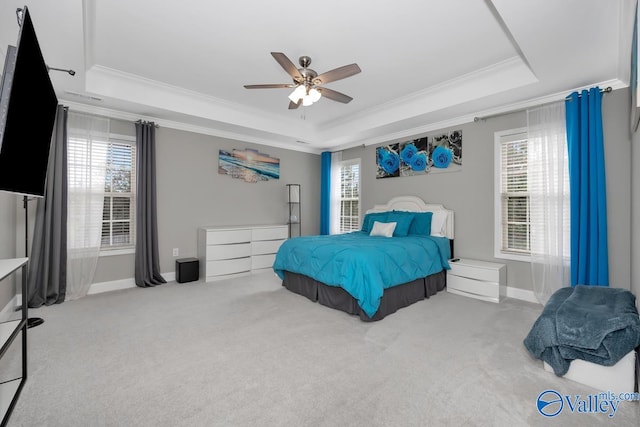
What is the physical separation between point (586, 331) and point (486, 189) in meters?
2.47

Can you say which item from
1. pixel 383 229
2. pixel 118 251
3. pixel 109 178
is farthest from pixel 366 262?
pixel 109 178

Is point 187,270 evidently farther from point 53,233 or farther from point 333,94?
point 333,94

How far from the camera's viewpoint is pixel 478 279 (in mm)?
3562

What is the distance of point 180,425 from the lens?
4.83 feet

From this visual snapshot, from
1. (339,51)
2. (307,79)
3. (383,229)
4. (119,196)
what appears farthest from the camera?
(383,229)

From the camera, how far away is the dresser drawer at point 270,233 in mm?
4898

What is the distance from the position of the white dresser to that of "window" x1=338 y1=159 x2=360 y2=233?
1.52 meters

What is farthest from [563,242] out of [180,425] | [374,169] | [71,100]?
[71,100]

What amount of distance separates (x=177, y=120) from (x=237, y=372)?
3793 millimetres

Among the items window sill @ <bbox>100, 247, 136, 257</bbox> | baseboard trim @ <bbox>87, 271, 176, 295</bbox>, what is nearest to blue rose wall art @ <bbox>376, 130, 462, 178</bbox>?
window sill @ <bbox>100, 247, 136, 257</bbox>

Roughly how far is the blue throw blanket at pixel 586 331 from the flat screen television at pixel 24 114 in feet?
10.4

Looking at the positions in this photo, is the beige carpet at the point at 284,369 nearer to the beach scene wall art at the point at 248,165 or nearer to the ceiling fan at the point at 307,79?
the ceiling fan at the point at 307,79

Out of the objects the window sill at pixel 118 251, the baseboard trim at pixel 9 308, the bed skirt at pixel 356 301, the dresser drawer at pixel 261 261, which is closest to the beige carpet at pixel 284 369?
the bed skirt at pixel 356 301

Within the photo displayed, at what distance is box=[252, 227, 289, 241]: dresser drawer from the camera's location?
4.90 meters
